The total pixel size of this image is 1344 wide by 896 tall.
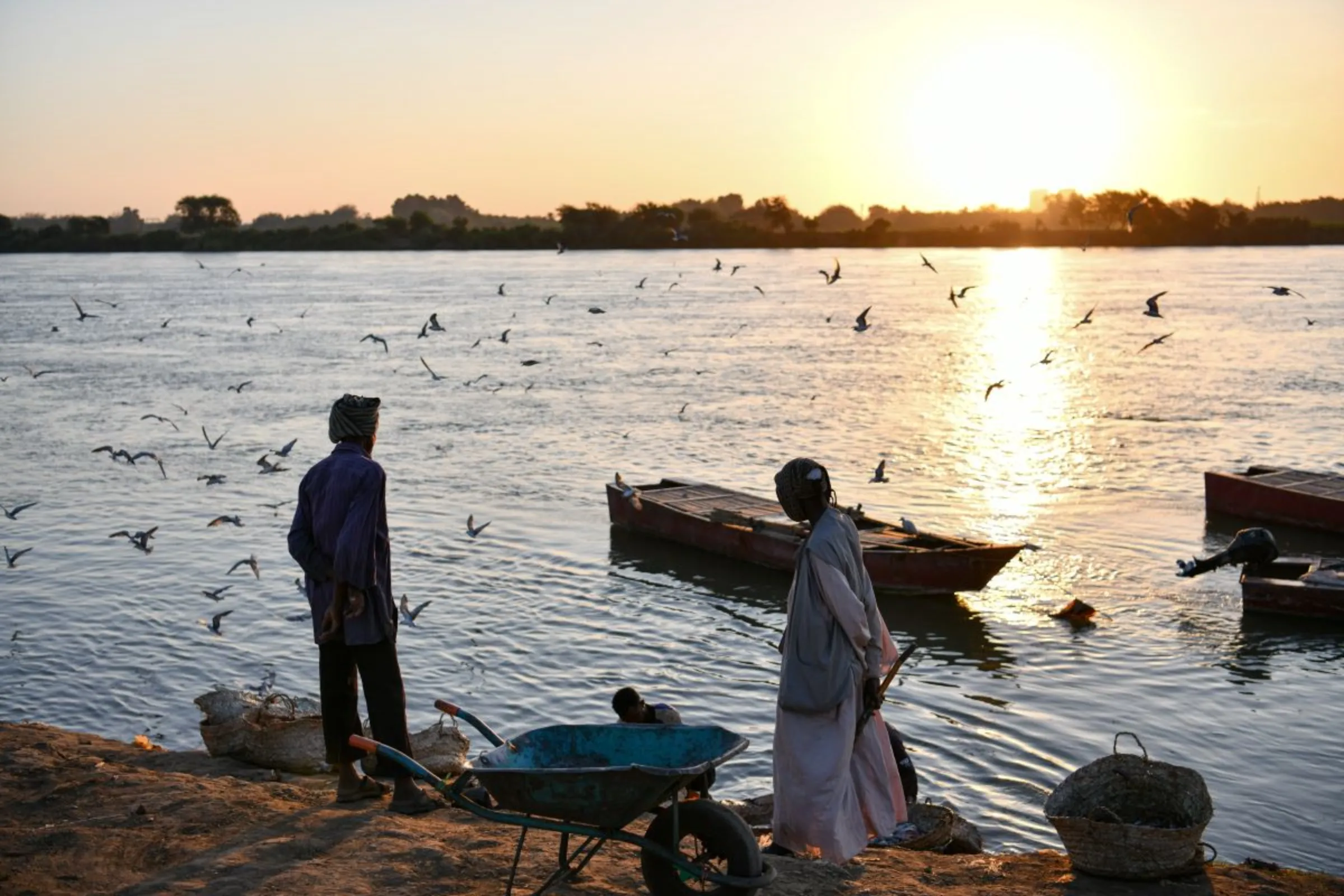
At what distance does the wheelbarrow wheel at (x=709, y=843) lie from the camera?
5.17 meters

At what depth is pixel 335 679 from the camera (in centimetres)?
627

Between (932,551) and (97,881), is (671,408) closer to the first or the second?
(932,551)

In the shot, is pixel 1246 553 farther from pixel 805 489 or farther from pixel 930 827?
pixel 805 489

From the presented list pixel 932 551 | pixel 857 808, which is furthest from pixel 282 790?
pixel 932 551

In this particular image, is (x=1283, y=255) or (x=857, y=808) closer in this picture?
(x=857, y=808)

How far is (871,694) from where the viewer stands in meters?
5.69

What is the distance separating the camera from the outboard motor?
579 inches

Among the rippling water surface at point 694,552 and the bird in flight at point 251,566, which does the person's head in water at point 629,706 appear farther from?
the bird in flight at point 251,566

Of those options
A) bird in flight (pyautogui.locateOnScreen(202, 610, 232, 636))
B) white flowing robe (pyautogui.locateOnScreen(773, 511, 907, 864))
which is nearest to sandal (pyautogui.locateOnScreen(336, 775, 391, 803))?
white flowing robe (pyautogui.locateOnScreen(773, 511, 907, 864))

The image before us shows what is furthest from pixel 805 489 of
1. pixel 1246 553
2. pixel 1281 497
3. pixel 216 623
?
pixel 1281 497

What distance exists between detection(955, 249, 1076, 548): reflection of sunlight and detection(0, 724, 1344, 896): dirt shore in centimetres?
1307

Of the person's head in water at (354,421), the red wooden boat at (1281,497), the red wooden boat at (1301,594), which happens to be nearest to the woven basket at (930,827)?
the person's head in water at (354,421)

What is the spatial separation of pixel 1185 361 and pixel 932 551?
32651 mm

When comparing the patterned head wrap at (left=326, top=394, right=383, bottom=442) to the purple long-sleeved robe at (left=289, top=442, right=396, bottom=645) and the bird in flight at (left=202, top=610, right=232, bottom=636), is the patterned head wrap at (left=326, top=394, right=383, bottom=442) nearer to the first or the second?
the purple long-sleeved robe at (left=289, top=442, right=396, bottom=645)
